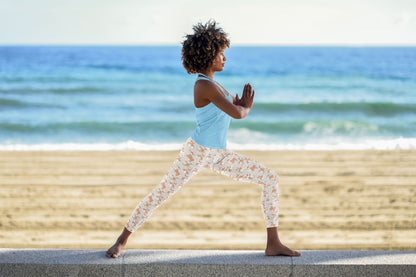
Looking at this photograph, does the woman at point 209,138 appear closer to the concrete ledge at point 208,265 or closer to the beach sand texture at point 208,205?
the concrete ledge at point 208,265

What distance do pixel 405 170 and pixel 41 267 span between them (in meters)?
5.89

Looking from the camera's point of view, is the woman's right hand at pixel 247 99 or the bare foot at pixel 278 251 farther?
the bare foot at pixel 278 251

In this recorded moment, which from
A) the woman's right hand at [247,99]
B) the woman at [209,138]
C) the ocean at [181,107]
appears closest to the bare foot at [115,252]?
the woman at [209,138]

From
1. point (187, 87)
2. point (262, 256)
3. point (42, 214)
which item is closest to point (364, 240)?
point (262, 256)

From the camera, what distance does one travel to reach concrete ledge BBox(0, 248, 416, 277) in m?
2.81

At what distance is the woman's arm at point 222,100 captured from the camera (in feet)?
9.04

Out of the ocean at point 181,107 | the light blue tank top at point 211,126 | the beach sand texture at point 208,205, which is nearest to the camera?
the light blue tank top at point 211,126

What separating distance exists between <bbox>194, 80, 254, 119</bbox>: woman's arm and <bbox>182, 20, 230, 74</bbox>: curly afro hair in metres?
0.13

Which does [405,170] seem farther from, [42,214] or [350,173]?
[42,214]

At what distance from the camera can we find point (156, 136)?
13906 millimetres

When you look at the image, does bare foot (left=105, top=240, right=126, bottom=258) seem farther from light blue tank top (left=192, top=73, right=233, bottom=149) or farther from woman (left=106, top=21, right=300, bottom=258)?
light blue tank top (left=192, top=73, right=233, bottom=149)

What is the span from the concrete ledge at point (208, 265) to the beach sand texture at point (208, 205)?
1.21 m

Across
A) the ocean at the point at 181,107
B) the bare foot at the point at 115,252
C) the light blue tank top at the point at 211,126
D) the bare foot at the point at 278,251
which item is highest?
the ocean at the point at 181,107

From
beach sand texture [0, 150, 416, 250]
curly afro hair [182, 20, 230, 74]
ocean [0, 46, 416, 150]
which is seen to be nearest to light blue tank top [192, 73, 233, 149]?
curly afro hair [182, 20, 230, 74]
